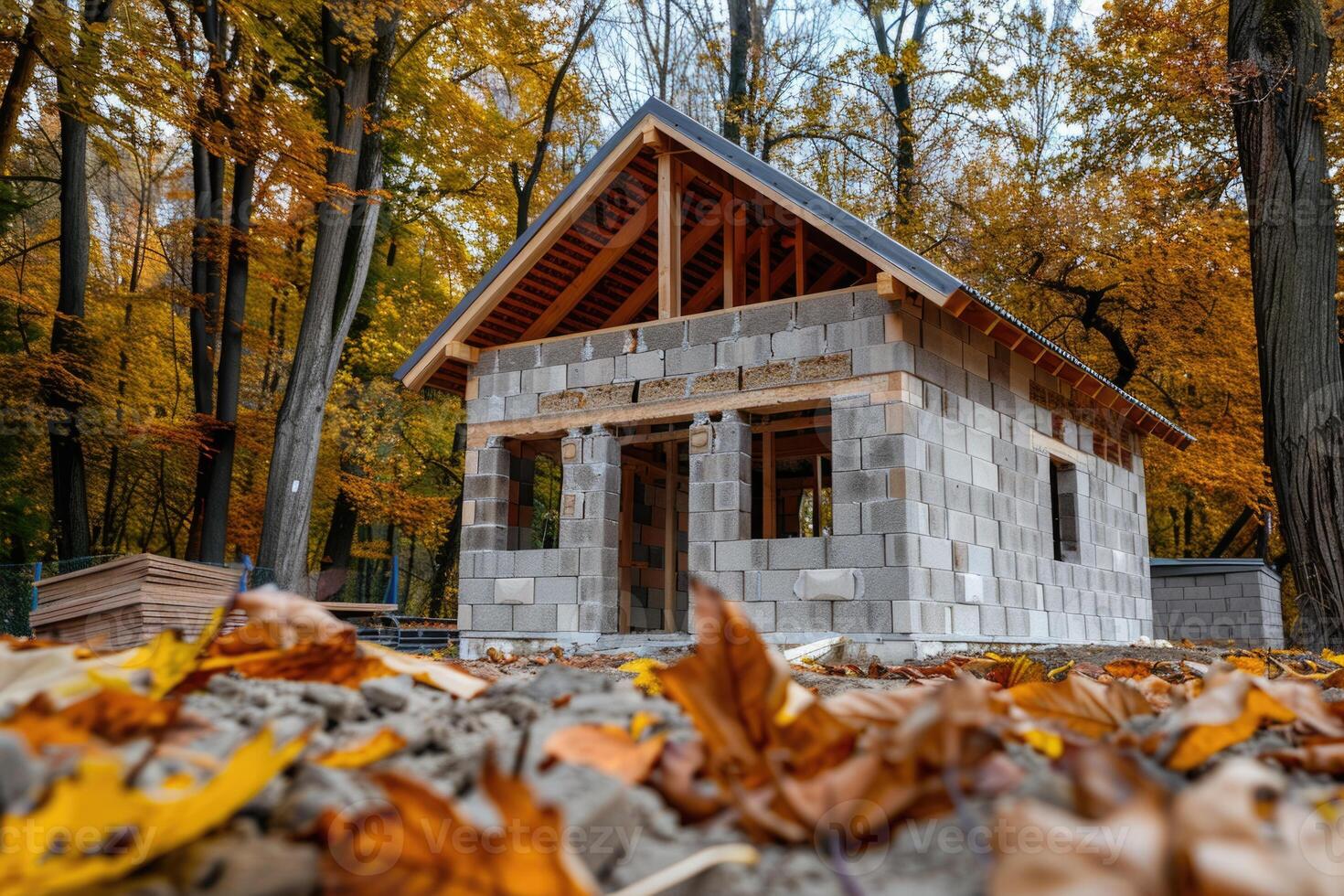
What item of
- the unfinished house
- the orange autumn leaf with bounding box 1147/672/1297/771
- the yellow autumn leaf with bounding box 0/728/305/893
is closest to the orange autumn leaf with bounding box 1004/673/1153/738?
the orange autumn leaf with bounding box 1147/672/1297/771

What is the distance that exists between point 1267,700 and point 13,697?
1.94 meters

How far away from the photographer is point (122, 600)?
10.1 meters

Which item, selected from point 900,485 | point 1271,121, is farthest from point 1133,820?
point 1271,121

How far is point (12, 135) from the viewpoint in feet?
59.9

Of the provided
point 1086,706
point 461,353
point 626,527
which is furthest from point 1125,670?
point 626,527

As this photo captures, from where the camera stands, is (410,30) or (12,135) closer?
(12,135)

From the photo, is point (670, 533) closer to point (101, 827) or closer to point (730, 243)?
point (730, 243)

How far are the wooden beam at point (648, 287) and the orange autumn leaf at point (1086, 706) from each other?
11.0 meters

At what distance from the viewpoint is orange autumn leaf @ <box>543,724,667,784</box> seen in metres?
1.23

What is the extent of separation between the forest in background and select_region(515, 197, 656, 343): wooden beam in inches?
250

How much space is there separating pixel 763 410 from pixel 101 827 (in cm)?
991

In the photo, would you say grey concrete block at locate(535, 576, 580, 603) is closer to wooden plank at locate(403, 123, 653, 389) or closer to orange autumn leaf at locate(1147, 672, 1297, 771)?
wooden plank at locate(403, 123, 653, 389)

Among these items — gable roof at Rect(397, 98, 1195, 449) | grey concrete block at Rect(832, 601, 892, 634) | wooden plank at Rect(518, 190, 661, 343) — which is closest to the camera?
gable roof at Rect(397, 98, 1195, 449)

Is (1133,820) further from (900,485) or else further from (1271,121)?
(1271,121)
